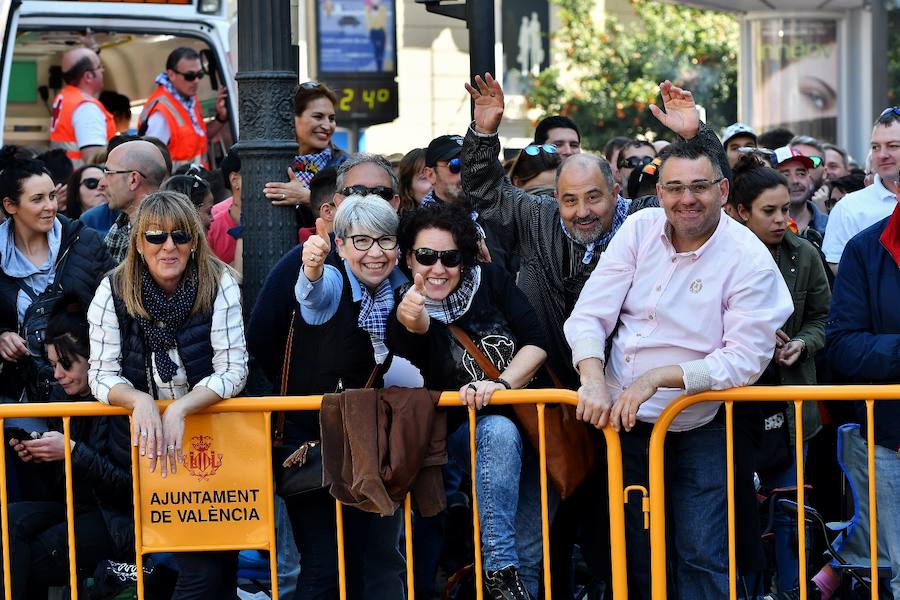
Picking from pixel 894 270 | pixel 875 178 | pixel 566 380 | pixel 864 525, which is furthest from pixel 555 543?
pixel 875 178

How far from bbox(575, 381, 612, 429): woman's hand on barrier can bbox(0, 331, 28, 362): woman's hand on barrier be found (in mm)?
2437

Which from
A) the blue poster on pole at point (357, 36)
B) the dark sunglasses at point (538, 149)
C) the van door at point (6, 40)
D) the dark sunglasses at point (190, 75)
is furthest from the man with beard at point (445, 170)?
the blue poster on pole at point (357, 36)

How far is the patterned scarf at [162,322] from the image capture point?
5547 millimetres

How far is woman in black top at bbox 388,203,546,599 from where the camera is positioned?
18.0 feet

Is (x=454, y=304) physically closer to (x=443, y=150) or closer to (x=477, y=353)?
(x=477, y=353)

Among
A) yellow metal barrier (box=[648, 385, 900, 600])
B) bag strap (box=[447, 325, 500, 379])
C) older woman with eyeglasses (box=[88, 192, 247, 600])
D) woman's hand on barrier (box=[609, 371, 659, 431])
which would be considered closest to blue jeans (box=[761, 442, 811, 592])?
yellow metal barrier (box=[648, 385, 900, 600])

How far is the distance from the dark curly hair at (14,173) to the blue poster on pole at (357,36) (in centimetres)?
806

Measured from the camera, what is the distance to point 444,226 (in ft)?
18.7

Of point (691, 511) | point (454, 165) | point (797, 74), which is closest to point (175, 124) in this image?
point (454, 165)

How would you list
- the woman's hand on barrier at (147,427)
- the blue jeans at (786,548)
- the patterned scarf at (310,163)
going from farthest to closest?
the patterned scarf at (310,163) < the blue jeans at (786,548) < the woman's hand on barrier at (147,427)

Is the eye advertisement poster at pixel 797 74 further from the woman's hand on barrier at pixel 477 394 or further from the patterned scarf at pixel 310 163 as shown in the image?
the woman's hand on barrier at pixel 477 394

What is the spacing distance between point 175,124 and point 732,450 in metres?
5.93

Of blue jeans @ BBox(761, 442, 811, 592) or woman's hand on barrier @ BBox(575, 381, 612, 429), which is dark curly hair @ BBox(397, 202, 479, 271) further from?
blue jeans @ BBox(761, 442, 811, 592)

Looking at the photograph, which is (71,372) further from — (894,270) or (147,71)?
(147,71)
